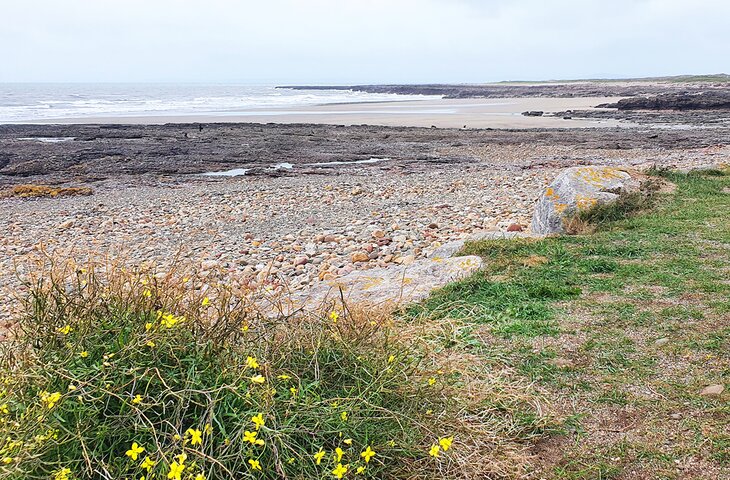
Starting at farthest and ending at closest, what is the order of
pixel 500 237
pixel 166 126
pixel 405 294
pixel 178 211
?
pixel 166 126 < pixel 178 211 < pixel 500 237 < pixel 405 294

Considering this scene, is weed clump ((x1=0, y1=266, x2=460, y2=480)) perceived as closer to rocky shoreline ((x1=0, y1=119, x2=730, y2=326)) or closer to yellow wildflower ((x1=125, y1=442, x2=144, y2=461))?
yellow wildflower ((x1=125, y1=442, x2=144, y2=461))

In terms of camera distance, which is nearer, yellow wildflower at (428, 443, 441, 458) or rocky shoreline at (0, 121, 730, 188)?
yellow wildflower at (428, 443, 441, 458)

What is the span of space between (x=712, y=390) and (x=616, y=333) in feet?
3.40

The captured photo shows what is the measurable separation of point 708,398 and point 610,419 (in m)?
0.67

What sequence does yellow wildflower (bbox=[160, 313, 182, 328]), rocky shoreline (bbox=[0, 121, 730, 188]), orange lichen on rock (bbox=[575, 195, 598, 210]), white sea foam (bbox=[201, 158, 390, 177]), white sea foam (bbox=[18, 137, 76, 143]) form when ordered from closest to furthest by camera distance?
yellow wildflower (bbox=[160, 313, 182, 328]), orange lichen on rock (bbox=[575, 195, 598, 210]), white sea foam (bbox=[201, 158, 390, 177]), rocky shoreline (bbox=[0, 121, 730, 188]), white sea foam (bbox=[18, 137, 76, 143])

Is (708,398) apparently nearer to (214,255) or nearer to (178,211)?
(214,255)

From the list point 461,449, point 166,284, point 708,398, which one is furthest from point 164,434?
point 708,398

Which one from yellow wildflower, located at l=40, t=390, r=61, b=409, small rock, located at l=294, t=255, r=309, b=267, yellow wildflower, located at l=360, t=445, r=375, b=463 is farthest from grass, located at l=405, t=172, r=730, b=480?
small rock, located at l=294, t=255, r=309, b=267

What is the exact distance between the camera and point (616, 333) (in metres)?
4.64

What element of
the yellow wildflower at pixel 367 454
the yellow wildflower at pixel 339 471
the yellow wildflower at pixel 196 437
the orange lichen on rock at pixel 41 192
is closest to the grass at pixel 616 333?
the yellow wildflower at pixel 367 454

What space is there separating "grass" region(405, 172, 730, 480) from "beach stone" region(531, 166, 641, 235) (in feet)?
2.25

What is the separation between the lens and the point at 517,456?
3.06 meters

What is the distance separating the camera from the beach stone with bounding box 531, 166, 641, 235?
8727 mm

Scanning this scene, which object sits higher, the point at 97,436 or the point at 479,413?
the point at 97,436
